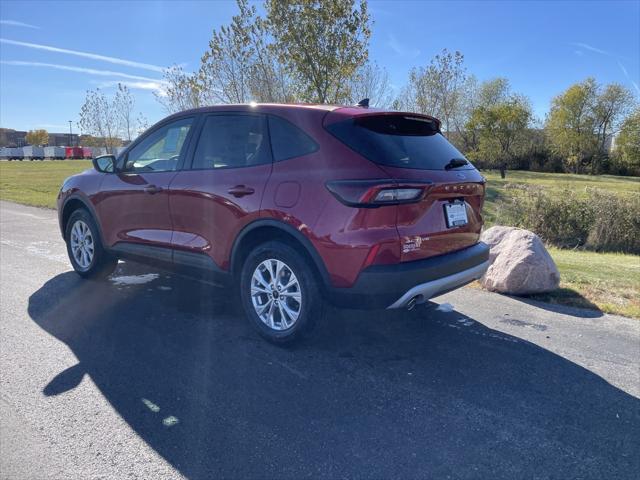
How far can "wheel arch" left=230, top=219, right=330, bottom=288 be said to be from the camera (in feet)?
11.6

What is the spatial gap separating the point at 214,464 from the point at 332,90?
620 inches

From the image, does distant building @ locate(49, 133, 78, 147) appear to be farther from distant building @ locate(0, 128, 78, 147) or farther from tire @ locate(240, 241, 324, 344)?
tire @ locate(240, 241, 324, 344)

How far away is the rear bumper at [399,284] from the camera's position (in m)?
3.32

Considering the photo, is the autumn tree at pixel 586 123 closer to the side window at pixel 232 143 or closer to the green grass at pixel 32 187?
the green grass at pixel 32 187

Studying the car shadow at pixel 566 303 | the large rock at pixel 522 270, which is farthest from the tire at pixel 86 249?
the car shadow at pixel 566 303

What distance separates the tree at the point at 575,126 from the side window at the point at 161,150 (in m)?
60.0

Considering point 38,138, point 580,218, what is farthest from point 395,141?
point 38,138

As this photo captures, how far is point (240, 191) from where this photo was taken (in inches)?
153

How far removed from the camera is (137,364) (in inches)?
142

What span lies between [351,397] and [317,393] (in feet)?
0.75

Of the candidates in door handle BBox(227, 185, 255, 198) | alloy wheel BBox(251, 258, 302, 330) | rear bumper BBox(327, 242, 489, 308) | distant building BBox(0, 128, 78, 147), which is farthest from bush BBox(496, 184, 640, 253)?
distant building BBox(0, 128, 78, 147)

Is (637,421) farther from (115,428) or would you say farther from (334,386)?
(115,428)

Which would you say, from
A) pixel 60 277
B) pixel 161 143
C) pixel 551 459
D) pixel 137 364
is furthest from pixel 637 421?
pixel 60 277

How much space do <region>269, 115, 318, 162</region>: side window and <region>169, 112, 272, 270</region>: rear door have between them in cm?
8
